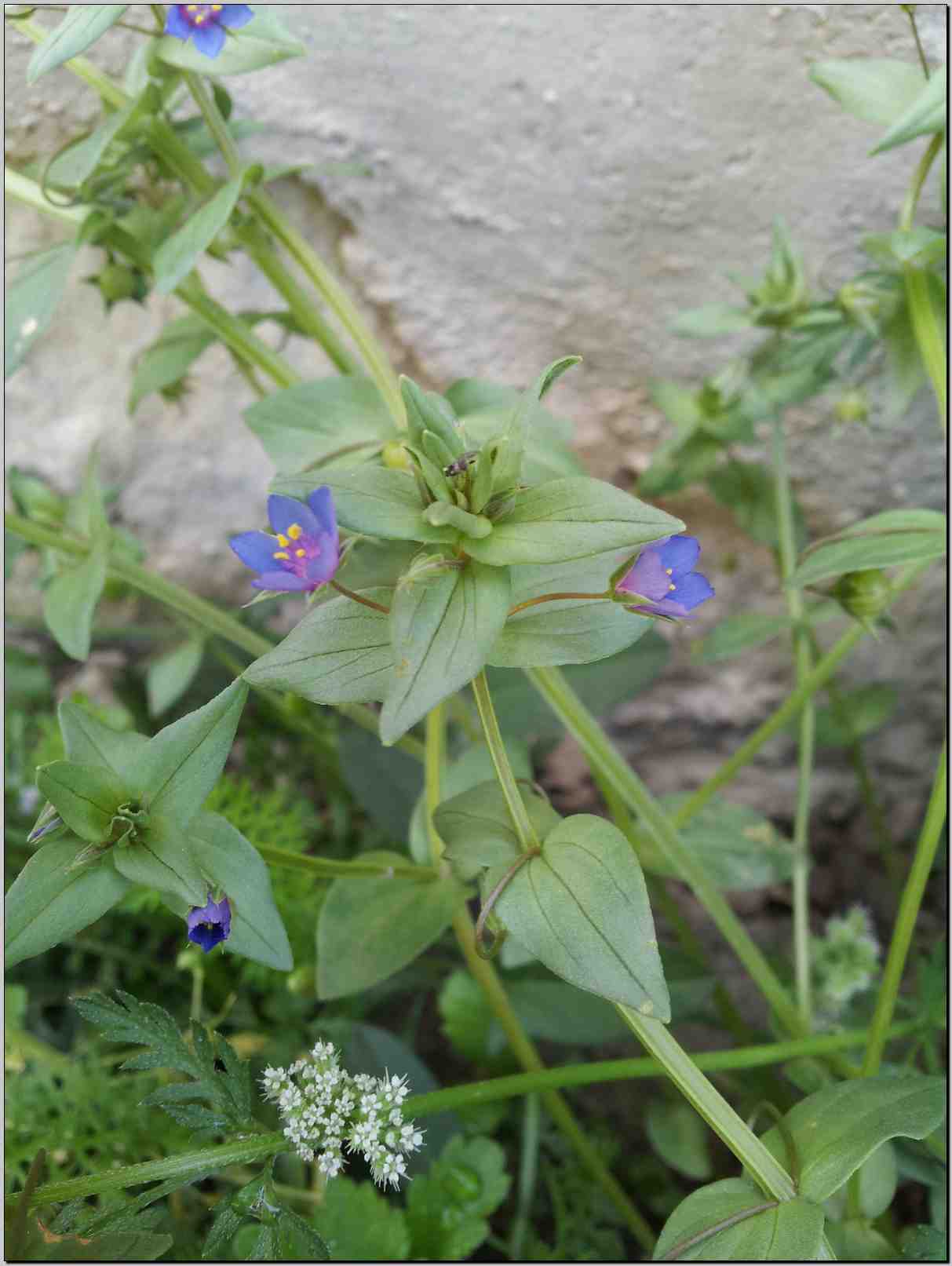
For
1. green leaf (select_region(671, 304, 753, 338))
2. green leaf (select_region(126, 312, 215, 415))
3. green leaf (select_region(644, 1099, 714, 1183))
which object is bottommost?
green leaf (select_region(644, 1099, 714, 1183))

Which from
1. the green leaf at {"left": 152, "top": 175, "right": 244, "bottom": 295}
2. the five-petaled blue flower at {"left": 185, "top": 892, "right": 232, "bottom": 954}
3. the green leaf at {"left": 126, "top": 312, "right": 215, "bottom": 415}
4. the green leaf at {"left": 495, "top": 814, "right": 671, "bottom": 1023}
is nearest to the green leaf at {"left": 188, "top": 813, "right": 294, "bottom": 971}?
the five-petaled blue flower at {"left": 185, "top": 892, "right": 232, "bottom": 954}

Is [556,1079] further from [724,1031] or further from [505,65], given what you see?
[505,65]

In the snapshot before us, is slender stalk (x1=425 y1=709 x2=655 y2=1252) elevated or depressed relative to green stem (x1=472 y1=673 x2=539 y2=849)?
depressed

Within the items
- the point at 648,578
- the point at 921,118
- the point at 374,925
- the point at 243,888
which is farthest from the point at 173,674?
the point at 921,118

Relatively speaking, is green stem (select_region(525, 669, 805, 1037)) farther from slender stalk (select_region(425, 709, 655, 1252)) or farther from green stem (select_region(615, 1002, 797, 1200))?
green stem (select_region(615, 1002, 797, 1200))

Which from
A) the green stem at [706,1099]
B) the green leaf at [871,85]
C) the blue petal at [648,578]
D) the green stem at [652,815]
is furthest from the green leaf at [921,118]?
the green stem at [706,1099]

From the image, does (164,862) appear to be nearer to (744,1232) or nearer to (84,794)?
(84,794)
